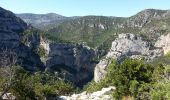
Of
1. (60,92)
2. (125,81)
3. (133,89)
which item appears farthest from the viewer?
(60,92)

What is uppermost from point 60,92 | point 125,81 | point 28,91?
point 125,81

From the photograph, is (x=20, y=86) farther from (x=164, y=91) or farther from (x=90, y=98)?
(x=164, y=91)

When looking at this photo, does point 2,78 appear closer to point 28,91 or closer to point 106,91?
point 28,91

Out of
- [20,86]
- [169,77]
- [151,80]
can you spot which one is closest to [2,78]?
[20,86]

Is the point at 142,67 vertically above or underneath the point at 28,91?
above

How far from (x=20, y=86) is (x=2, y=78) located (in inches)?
173

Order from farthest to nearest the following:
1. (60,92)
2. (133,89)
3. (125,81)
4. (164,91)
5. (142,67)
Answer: (60,92)
(142,67)
(125,81)
(133,89)
(164,91)

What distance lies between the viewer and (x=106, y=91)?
81.1 metres

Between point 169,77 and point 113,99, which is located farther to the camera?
point 113,99

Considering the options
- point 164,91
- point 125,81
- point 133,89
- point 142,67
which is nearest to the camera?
point 164,91

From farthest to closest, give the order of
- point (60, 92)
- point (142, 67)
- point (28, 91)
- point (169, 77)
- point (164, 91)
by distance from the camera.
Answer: point (60, 92)
point (28, 91)
point (142, 67)
point (169, 77)
point (164, 91)

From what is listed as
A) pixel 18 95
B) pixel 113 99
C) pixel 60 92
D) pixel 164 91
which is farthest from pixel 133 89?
pixel 60 92

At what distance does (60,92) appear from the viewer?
141 meters

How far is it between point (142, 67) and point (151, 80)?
152 inches
